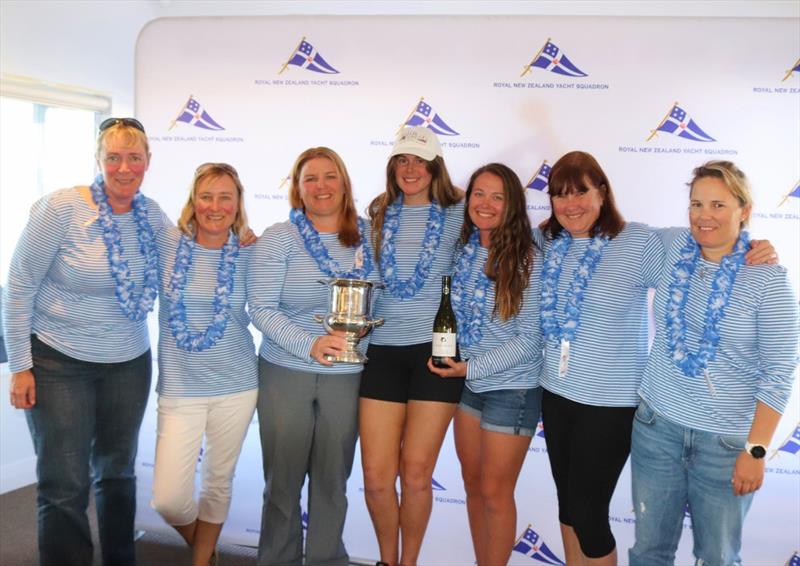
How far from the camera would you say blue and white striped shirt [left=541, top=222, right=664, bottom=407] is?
232 centimetres

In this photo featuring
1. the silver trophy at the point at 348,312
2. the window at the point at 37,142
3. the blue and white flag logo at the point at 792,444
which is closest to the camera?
the silver trophy at the point at 348,312

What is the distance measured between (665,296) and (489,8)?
260 centimetres

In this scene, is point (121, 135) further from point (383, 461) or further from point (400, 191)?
point (383, 461)

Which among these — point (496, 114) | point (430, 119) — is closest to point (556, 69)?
point (496, 114)

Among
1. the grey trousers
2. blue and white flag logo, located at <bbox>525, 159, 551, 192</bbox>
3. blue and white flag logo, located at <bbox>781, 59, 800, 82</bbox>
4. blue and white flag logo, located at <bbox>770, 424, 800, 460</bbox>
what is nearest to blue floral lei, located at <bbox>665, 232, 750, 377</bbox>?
blue and white flag logo, located at <bbox>525, 159, 551, 192</bbox>

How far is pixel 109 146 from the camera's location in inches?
100

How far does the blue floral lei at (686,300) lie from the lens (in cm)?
206

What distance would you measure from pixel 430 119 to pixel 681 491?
1.90m

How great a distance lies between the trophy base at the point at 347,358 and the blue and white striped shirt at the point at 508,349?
395mm

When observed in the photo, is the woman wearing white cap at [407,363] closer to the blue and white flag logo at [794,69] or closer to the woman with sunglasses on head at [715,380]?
the woman with sunglasses on head at [715,380]

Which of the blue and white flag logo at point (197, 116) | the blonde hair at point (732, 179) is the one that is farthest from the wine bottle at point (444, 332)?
the blue and white flag logo at point (197, 116)

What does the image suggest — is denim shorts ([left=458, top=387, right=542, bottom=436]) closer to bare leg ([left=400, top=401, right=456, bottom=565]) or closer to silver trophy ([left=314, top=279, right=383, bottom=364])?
bare leg ([left=400, top=401, right=456, bottom=565])

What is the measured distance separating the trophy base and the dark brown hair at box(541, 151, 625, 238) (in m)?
0.91

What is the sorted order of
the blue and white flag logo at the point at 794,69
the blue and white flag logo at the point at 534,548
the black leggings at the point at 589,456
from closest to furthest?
1. the black leggings at the point at 589,456
2. the blue and white flag logo at the point at 794,69
3. the blue and white flag logo at the point at 534,548
